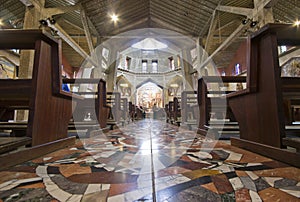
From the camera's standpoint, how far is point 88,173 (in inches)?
32.5

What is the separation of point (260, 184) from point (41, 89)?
1.42 metres

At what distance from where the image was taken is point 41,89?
123cm

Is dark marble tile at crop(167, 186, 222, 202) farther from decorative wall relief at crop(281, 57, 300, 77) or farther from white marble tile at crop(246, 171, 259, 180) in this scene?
decorative wall relief at crop(281, 57, 300, 77)

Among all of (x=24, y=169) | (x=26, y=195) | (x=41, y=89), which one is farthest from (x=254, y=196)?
(x=41, y=89)

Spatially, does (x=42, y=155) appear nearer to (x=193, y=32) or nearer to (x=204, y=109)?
(x=204, y=109)

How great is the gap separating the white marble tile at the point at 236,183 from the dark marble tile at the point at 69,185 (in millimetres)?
583

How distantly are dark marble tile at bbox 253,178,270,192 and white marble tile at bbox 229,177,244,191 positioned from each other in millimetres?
56

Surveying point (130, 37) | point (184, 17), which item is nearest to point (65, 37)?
→ point (130, 37)

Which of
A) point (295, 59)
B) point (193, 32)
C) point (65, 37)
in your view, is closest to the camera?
point (65, 37)

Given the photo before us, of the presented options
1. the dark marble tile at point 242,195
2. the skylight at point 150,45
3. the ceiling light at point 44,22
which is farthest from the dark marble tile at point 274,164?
the skylight at point 150,45

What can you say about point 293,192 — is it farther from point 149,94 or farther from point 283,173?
point 149,94

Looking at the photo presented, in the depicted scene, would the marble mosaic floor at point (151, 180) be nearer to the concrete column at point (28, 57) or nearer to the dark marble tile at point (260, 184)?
the dark marble tile at point (260, 184)

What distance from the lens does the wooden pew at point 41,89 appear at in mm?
1171

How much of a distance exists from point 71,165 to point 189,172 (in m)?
0.65
